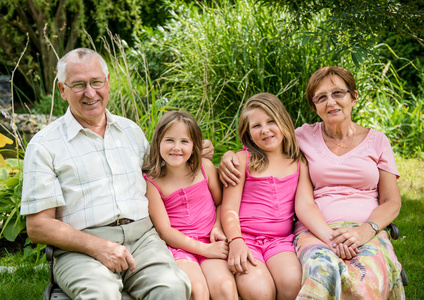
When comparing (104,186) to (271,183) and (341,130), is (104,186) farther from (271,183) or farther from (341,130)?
(341,130)

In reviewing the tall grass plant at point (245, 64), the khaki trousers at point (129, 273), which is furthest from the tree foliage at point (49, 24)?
the khaki trousers at point (129, 273)

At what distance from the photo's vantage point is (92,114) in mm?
2426

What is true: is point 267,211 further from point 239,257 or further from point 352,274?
point 352,274

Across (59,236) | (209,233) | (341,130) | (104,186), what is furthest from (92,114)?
(341,130)

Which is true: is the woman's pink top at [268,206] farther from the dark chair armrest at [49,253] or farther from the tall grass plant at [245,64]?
the tall grass plant at [245,64]

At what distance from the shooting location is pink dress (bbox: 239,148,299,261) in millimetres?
2600

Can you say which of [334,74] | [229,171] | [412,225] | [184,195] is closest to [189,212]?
[184,195]

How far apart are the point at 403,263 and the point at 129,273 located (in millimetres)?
2133

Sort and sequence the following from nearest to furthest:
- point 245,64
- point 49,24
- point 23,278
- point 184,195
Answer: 1. point 184,195
2. point 23,278
3. point 245,64
4. point 49,24

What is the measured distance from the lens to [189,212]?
103 inches

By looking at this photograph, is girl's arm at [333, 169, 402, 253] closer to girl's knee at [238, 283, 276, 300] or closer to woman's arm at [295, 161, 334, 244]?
woman's arm at [295, 161, 334, 244]

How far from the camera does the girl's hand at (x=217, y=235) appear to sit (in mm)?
2547

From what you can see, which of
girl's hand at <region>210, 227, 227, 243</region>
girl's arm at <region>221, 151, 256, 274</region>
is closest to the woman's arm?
girl's arm at <region>221, 151, 256, 274</region>

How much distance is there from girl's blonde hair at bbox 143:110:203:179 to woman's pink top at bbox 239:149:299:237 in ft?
1.08
